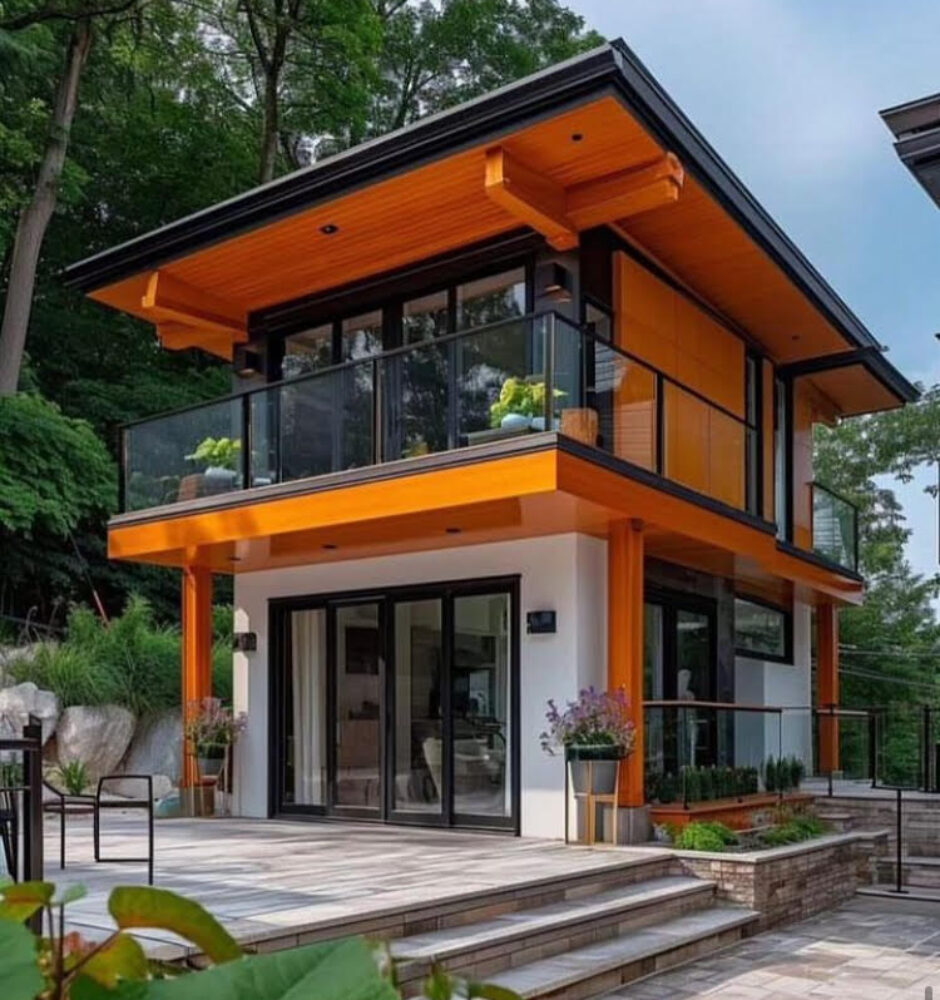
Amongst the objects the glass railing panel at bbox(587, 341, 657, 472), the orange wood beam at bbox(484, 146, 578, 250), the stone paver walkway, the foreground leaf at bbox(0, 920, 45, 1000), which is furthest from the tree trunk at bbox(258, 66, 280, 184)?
the foreground leaf at bbox(0, 920, 45, 1000)

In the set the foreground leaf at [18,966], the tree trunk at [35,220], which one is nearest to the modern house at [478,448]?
the tree trunk at [35,220]

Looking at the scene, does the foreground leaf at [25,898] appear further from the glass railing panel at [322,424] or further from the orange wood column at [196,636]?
the orange wood column at [196,636]

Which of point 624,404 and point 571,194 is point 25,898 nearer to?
point 624,404

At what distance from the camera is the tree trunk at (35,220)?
1708 centimetres

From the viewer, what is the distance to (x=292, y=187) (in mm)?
9969

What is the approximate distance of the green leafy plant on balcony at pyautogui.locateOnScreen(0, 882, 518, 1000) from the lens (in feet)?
1.88

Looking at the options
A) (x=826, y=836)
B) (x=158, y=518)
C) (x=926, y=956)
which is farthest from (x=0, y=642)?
(x=926, y=956)

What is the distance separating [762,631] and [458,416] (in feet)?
22.0

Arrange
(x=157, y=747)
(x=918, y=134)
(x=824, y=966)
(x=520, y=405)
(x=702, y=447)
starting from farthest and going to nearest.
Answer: (x=157, y=747), (x=702, y=447), (x=520, y=405), (x=824, y=966), (x=918, y=134)

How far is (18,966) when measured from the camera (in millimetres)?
583

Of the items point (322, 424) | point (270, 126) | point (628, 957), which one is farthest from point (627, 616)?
point (270, 126)

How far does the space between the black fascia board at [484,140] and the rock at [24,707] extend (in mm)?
4566

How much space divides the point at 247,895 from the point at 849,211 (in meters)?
22.2

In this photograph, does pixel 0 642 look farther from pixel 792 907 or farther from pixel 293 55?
pixel 293 55
